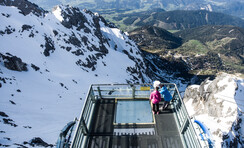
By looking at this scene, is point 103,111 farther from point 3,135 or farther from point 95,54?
point 95,54

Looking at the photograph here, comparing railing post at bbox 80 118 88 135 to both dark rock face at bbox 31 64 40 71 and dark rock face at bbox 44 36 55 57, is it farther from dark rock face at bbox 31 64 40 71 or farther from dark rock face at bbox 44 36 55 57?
dark rock face at bbox 44 36 55 57

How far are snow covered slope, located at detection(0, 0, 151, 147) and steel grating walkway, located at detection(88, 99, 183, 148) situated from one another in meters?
9.51

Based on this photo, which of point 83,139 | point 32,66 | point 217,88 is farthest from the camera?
point 32,66

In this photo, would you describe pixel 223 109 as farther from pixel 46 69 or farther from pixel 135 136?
pixel 46 69

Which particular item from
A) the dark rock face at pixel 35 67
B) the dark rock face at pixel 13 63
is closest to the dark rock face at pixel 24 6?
the dark rock face at pixel 35 67

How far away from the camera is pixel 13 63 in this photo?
30.2m

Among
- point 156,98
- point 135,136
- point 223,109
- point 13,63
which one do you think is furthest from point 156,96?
point 13,63

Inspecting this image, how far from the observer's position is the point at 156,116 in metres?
8.17

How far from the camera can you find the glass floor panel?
7953 mm

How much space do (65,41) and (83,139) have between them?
5125 cm

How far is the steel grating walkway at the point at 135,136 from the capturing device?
22.1 feet

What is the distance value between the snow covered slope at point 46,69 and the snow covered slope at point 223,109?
71.8 ft

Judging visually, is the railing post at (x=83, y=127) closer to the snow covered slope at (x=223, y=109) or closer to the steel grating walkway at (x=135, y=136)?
the steel grating walkway at (x=135, y=136)

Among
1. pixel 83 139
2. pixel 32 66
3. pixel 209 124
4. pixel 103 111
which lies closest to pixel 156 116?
pixel 103 111
